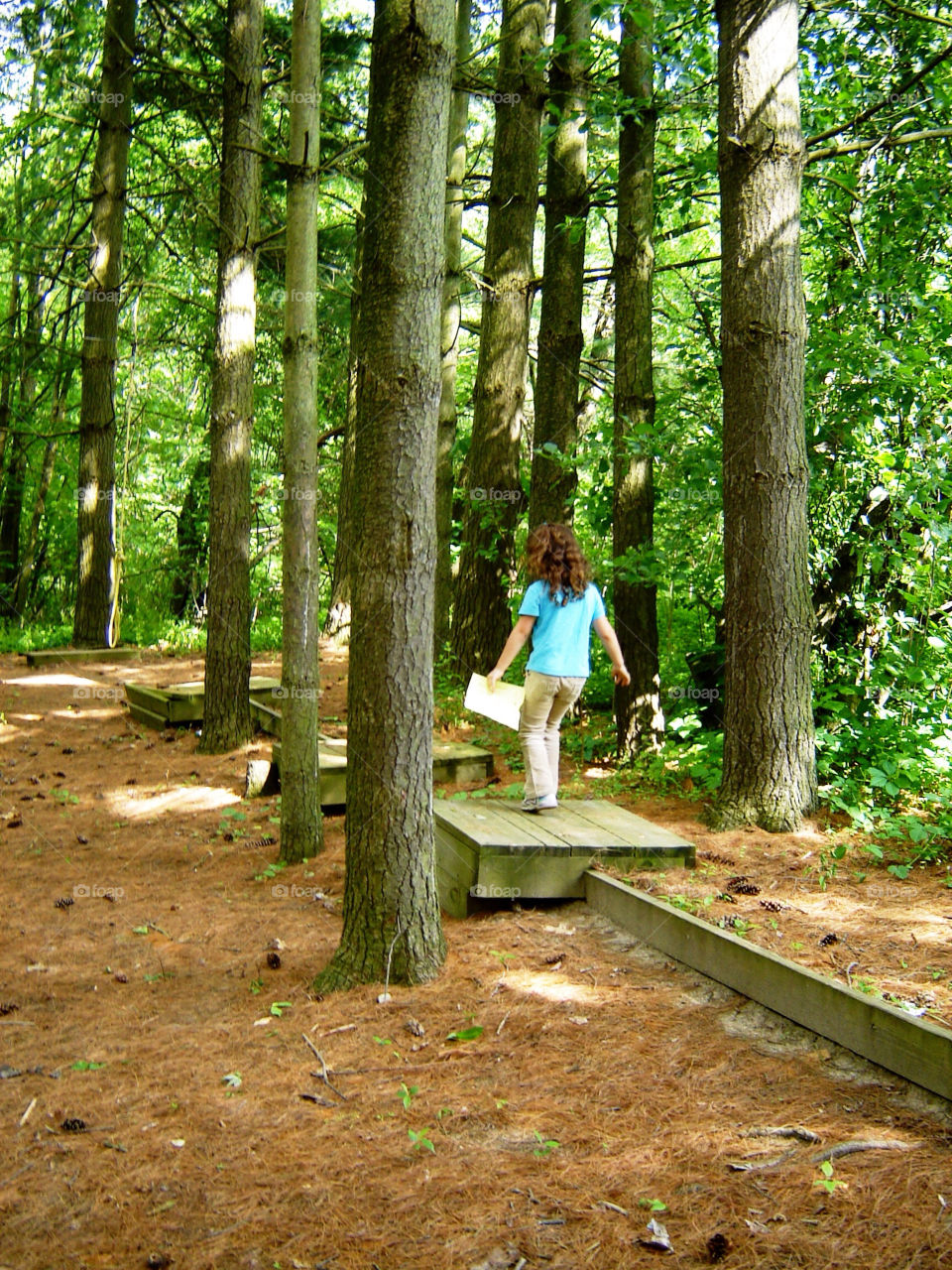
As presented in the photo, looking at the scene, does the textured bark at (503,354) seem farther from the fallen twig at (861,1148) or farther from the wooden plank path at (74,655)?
the fallen twig at (861,1148)

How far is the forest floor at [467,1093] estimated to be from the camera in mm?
3174

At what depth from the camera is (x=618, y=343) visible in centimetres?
1002

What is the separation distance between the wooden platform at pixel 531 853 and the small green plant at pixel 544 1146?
2.26 meters

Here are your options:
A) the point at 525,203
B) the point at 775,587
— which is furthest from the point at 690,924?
the point at 525,203

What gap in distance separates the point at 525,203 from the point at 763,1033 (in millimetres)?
10086

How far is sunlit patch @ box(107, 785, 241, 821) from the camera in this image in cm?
945

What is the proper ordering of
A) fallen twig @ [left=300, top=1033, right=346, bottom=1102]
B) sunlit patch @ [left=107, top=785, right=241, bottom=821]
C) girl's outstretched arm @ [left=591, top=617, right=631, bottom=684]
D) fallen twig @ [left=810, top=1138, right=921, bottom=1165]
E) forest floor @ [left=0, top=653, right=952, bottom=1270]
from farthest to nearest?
sunlit patch @ [left=107, top=785, right=241, bottom=821] → girl's outstretched arm @ [left=591, top=617, right=631, bottom=684] → fallen twig @ [left=300, top=1033, right=346, bottom=1102] → fallen twig @ [left=810, top=1138, right=921, bottom=1165] → forest floor @ [left=0, top=653, right=952, bottom=1270]

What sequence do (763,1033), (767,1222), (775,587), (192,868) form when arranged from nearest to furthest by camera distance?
(767,1222), (763,1033), (775,587), (192,868)

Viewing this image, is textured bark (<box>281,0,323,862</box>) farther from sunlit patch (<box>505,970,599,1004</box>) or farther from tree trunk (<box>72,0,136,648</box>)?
tree trunk (<box>72,0,136,648</box>)

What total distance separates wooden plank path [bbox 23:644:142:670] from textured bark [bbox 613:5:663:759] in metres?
9.72

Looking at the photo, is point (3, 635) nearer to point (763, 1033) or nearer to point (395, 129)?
point (395, 129)
